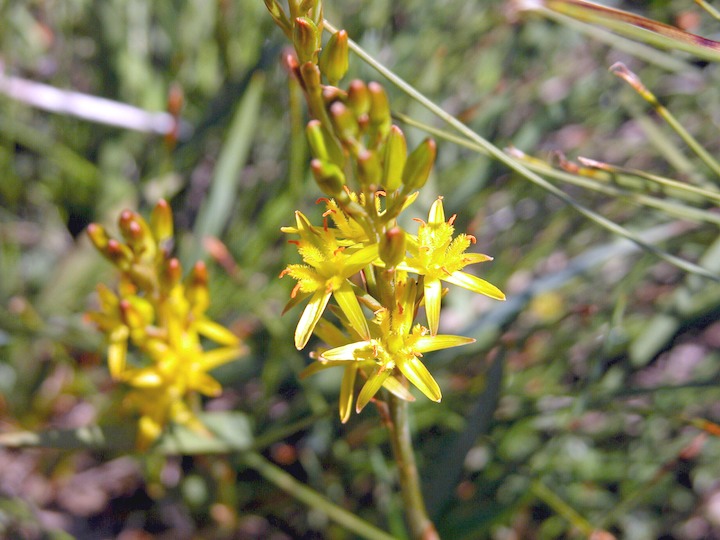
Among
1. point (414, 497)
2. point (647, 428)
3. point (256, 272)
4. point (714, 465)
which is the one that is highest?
point (414, 497)

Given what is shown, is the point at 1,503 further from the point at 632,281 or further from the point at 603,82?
the point at 603,82

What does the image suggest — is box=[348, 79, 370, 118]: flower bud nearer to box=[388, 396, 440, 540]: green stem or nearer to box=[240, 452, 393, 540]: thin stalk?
box=[388, 396, 440, 540]: green stem

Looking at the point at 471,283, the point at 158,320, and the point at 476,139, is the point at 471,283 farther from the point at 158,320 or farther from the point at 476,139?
the point at 158,320

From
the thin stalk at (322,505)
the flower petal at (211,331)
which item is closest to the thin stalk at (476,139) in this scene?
the flower petal at (211,331)

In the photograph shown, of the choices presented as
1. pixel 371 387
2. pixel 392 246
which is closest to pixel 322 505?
pixel 371 387

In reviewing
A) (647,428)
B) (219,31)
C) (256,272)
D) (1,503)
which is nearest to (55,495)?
(1,503)

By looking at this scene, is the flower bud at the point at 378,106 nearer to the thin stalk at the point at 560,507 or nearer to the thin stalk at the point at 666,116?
the thin stalk at the point at 666,116
